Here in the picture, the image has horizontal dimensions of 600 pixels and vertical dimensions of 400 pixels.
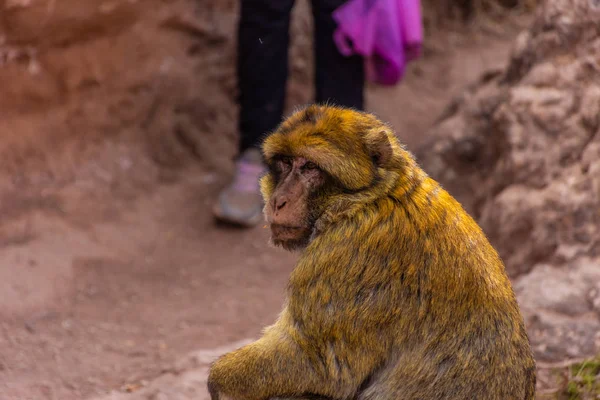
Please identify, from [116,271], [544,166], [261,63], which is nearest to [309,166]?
[544,166]

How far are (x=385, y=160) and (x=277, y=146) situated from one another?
0.39 m

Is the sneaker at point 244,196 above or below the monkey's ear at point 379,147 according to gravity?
below

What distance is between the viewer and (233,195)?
20.2ft

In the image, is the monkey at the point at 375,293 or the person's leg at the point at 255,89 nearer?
the monkey at the point at 375,293

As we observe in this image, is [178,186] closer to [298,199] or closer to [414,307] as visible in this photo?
[298,199]

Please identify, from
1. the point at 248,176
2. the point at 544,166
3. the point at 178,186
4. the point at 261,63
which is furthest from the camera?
the point at 178,186

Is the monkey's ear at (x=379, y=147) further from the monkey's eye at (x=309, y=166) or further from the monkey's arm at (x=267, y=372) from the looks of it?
the monkey's arm at (x=267, y=372)

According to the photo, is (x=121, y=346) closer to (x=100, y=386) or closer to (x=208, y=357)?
(x=100, y=386)

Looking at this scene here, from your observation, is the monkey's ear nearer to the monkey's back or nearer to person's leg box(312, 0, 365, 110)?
the monkey's back

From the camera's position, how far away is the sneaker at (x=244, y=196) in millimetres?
6109

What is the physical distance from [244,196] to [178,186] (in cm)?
75

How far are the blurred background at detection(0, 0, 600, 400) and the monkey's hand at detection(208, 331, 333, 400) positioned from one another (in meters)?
0.81

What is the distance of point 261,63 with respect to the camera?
5.73 m

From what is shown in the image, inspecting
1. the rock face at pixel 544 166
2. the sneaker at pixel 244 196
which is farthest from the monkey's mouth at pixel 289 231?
the sneaker at pixel 244 196
